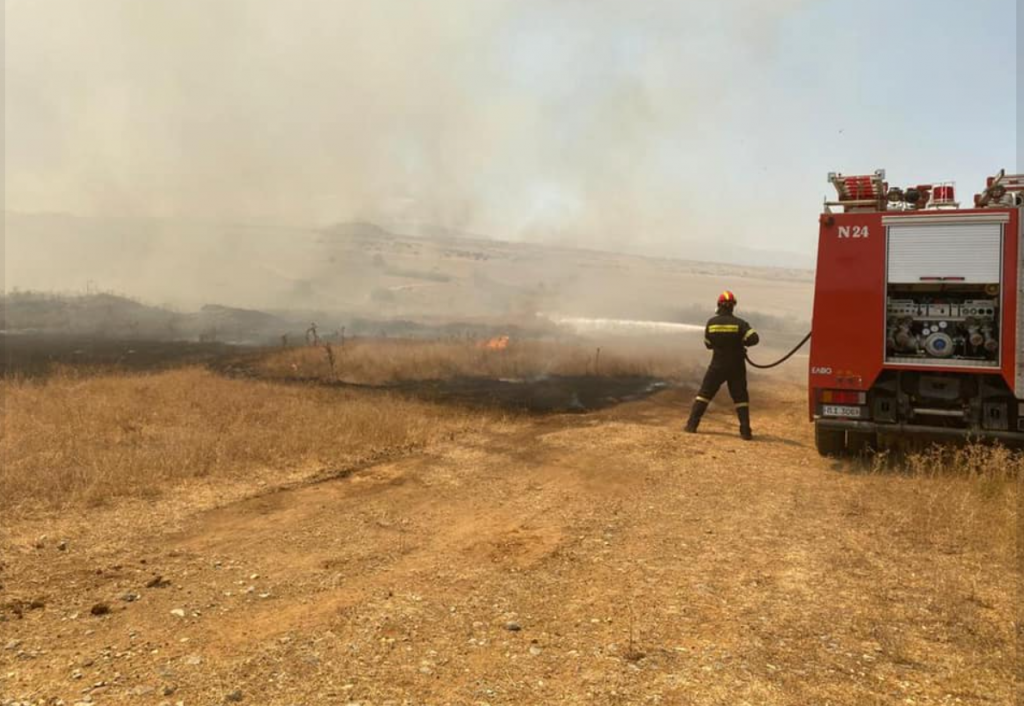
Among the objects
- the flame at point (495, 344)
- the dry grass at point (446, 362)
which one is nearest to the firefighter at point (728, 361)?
the dry grass at point (446, 362)

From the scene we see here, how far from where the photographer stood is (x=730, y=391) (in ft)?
30.2

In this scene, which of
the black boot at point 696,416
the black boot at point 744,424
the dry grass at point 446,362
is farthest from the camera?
the dry grass at point 446,362

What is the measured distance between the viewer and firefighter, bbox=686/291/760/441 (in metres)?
9.15

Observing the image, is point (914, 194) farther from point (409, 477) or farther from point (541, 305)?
point (541, 305)

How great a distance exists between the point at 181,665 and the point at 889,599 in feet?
12.7

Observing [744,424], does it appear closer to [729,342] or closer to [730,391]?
[730,391]

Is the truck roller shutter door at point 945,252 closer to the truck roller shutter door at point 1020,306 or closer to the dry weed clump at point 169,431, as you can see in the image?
the truck roller shutter door at point 1020,306

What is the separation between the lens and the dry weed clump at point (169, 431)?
6.29 metres

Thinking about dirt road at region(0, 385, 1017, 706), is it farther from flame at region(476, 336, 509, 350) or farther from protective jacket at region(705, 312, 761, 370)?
flame at region(476, 336, 509, 350)

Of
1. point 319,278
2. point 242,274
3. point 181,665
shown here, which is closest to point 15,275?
point 242,274

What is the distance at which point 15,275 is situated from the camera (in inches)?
1689

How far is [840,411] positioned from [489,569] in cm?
484

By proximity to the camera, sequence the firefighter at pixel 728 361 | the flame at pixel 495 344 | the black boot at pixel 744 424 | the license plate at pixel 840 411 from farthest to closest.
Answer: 1. the flame at pixel 495 344
2. the firefighter at pixel 728 361
3. the black boot at pixel 744 424
4. the license plate at pixel 840 411

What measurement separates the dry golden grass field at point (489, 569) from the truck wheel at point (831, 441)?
196 millimetres
